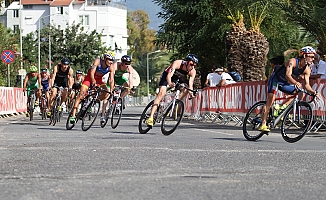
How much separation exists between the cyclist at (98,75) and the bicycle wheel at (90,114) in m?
0.20

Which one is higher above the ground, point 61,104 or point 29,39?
point 29,39

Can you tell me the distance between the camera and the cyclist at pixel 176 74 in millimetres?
15297

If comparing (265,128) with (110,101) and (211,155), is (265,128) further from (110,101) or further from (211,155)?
(110,101)

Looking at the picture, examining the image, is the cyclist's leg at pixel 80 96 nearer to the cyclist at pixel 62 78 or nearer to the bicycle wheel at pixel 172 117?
the cyclist at pixel 62 78

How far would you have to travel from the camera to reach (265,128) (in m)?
13.7

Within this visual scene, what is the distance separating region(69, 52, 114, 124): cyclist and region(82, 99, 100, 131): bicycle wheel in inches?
7.9

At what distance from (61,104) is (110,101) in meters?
3.92

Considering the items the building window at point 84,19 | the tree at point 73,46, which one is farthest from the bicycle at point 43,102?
the building window at point 84,19

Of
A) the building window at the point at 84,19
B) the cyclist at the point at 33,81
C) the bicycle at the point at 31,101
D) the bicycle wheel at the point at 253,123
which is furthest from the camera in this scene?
the building window at the point at 84,19

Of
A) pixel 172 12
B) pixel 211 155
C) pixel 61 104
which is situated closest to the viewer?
pixel 211 155

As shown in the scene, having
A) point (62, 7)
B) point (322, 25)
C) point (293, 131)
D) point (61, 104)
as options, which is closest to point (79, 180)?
point (293, 131)

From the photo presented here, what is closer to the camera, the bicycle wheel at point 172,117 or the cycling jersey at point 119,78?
the bicycle wheel at point 172,117

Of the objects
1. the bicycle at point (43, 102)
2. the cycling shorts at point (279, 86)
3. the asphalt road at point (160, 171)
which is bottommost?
the asphalt road at point (160, 171)

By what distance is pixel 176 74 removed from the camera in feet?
51.6
